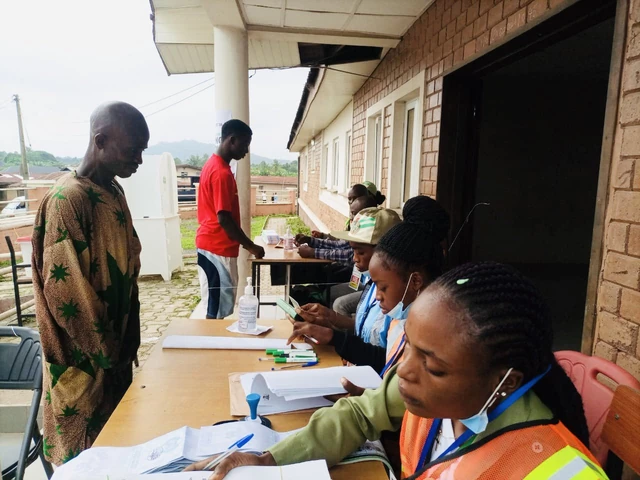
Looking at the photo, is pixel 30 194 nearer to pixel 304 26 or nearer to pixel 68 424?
pixel 304 26

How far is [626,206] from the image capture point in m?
1.53

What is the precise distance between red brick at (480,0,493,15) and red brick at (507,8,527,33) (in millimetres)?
285

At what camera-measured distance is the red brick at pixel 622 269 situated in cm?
150

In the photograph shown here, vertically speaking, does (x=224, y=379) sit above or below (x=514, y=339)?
below

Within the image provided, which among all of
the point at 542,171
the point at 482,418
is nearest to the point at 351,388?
the point at 482,418

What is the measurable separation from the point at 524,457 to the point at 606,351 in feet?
3.96

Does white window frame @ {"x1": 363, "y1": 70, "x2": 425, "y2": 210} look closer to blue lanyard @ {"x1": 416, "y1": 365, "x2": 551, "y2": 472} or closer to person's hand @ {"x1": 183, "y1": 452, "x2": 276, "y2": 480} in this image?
blue lanyard @ {"x1": 416, "y1": 365, "x2": 551, "y2": 472}

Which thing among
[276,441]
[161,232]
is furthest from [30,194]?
[276,441]

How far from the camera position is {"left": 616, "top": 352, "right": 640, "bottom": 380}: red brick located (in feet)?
4.96

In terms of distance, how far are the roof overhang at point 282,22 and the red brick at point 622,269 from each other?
2.78 meters

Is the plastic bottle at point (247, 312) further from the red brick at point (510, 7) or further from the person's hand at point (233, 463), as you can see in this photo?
the red brick at point (510, 7)

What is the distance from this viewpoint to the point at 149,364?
1644mm

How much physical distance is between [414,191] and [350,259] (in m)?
0.87

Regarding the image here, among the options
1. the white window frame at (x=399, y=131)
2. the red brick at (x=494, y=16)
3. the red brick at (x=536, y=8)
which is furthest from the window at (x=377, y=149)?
the red brick at (x=536, y=8)
